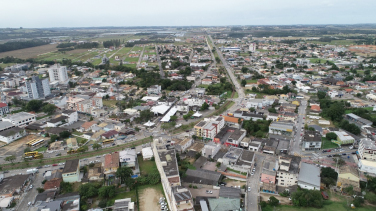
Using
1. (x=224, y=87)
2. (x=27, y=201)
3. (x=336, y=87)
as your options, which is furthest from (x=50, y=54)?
(x=336, y=87)

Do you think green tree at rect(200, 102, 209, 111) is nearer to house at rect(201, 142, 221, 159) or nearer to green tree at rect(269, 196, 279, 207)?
house at rect(201, 142, 221, 159)

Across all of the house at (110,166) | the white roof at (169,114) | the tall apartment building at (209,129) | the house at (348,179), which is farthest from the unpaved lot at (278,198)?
the white roof at (169,114)

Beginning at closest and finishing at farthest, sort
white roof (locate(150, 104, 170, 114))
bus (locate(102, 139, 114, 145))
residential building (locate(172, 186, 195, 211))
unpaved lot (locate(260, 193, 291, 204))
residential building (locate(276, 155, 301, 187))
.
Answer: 1. residential building (locate(172, 186, 195, 211))
2. unpaved lot (locate(260, 193, 291, 204))
3. residential building (locate(276, 155, 301, 187))
4. bus (locate(102, 139, 114, 145))
5. white roof (locate(150, 104, 170, 114))

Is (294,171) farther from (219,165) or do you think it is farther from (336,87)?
(336,87)

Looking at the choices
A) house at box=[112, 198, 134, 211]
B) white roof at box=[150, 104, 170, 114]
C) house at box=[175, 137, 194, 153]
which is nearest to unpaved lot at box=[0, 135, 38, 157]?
house at box=[112, 198, 134, 211]

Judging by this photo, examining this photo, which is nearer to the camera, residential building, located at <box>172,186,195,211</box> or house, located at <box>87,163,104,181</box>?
residential building, located at <box>172,186,195,211</box>

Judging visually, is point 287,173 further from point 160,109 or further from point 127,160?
point 160,109
